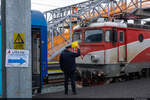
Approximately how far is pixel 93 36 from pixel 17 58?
738 centimetres

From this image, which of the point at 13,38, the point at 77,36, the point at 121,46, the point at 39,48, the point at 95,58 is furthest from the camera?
the point at 77,36

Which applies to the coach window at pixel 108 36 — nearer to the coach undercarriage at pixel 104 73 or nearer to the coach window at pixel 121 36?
the coach window at pixel 121 36

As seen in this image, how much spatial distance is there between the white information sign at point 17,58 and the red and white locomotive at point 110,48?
6913 millimetres

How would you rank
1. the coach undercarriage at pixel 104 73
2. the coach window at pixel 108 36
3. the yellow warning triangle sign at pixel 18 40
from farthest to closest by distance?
the coach window at pixel 108 36 < the coach undercarriage at pixel 104 73 < the yellow warning triangle sign at pixel 18 40

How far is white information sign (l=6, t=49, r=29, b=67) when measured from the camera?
16.6 ft

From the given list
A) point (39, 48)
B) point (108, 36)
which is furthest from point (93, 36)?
point (39, 48)

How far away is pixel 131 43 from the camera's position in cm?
1301

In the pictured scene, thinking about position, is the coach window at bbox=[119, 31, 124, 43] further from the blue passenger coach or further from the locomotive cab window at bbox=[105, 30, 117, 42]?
the blue passenger coach

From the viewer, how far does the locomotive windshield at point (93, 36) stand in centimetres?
1195

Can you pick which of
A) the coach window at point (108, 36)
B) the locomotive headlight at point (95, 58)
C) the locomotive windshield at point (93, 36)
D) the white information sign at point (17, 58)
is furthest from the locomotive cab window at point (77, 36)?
the white information sign at point (17, 58)

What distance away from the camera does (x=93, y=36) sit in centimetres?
1216

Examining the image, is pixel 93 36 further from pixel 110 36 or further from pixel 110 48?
pixel 110 48

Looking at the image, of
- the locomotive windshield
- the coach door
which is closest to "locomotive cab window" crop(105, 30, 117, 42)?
the locomotive windshield

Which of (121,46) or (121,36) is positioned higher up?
(121,36)
